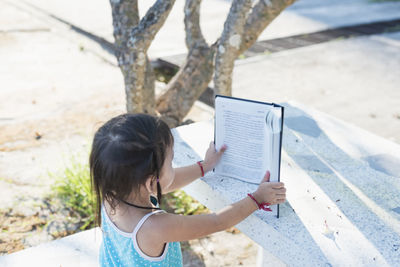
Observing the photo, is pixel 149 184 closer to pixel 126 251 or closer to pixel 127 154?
pixel 127 154

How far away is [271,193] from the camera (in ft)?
5.24

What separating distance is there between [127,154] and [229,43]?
1.38m

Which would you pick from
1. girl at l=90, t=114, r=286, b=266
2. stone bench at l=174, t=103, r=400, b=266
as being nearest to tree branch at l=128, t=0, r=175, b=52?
stone bench at l=174, t=103, r=400, b=266

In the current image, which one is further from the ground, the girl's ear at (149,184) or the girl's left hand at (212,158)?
the girl's ear at (149,184)

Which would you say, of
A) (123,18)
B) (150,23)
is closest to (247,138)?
(150,23)

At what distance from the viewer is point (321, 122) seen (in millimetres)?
2455

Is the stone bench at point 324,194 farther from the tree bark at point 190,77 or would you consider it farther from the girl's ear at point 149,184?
the tree bark at point 190,77

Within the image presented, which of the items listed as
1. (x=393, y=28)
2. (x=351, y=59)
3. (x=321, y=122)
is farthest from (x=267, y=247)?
(x=393, y=28)

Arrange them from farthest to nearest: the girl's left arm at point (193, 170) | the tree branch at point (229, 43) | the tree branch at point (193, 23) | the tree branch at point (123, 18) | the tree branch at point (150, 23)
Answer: the tree branch at point (193, 23), the tree branch at point (123, 18), the tree branch at point (150, 23), the tree branch at point (229, 43), the girl's left arm at point (193, 170)

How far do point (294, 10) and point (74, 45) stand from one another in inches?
152

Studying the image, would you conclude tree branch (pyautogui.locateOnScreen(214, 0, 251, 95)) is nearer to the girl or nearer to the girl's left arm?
the girl's left arm

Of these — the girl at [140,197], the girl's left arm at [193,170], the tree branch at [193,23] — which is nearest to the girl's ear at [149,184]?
the girl at [140,197]

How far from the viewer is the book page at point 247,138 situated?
1.59m

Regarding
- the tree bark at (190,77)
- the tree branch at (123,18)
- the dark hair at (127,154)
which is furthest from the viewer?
the tree bark at (190,77)
